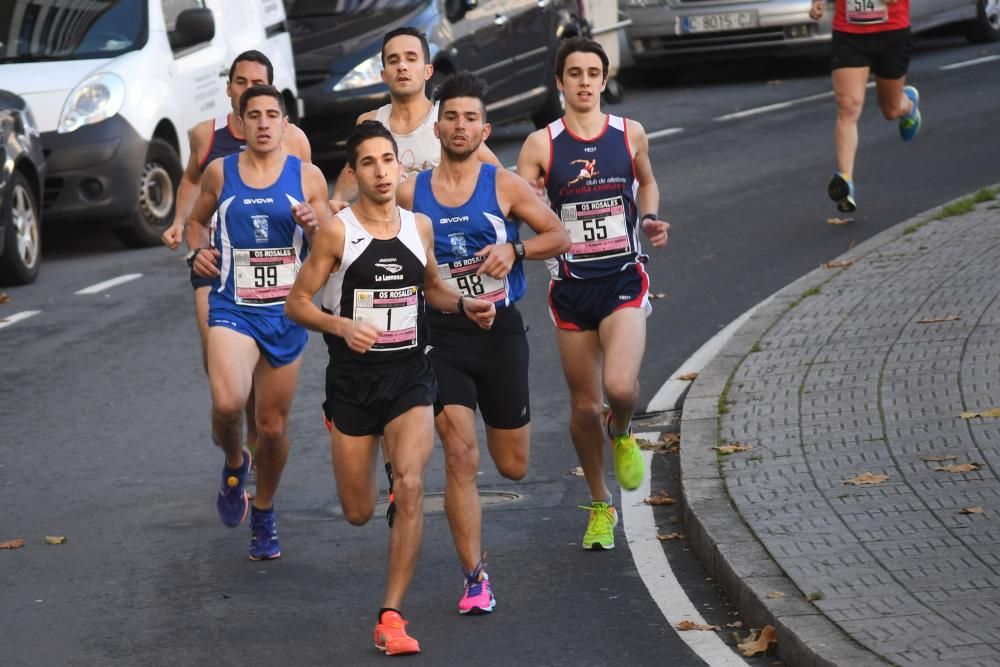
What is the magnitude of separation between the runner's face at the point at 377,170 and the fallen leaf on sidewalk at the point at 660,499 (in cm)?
226

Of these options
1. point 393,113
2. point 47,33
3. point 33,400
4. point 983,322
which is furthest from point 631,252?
point 47,33

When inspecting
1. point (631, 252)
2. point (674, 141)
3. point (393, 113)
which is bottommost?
point (674, 141)

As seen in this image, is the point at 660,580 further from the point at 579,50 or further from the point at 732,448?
the point at 579,50

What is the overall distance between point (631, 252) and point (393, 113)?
1164 millimetres

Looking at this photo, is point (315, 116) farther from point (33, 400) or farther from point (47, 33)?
point (33, 400)

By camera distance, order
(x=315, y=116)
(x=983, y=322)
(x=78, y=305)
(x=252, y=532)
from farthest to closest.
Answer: (x=315, y=116) → (x=78, y=305) → (x=983, y=322) → (x=252, y=532)

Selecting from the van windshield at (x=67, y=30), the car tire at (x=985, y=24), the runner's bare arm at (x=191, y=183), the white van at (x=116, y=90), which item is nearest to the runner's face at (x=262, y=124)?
the runner's bare arm at (x=191, y=183)

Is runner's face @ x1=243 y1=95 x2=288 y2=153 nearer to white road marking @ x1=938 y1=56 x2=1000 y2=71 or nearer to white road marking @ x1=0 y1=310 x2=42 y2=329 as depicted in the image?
white road marking @ x1=0 y1=310 x2=42 y2=329

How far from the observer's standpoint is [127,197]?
15.1 m

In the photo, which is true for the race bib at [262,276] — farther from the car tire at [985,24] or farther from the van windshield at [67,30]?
the car tire at [985,24]

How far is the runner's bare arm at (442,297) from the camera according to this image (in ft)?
23.5

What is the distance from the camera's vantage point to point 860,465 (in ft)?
27.0

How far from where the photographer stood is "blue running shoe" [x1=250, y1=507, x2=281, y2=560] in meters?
8.02

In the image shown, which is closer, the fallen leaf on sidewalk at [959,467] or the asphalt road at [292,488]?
the asphalt road at [292,488]
